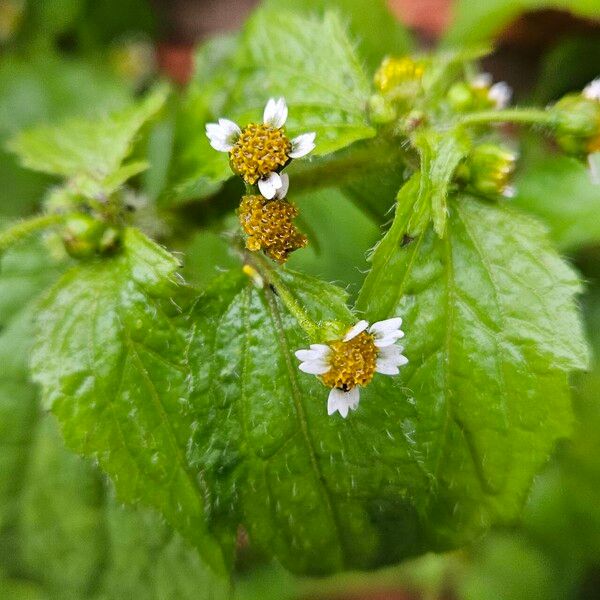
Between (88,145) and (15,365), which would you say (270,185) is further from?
(15,365)

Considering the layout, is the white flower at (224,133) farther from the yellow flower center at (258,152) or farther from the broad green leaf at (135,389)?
the broad green leaf at (135,389)

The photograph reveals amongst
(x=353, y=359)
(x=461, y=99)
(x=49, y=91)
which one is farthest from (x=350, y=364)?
(x=49, y=91)

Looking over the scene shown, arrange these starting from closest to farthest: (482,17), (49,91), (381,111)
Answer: (381,111) → (482,17) → (49,91)

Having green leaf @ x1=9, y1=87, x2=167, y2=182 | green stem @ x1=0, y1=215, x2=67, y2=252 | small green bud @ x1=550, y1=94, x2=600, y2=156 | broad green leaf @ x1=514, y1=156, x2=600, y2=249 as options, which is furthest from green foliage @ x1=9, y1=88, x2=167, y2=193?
broad green leaf @ x1=514, y1=156, x2=600, y2=249

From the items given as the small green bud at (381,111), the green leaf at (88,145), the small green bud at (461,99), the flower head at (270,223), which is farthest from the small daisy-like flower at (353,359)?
the green leaf at (88,145)

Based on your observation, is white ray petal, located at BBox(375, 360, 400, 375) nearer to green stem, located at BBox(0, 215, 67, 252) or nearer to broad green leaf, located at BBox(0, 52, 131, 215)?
green stem, located at BBox(0, 215, 67, 252)

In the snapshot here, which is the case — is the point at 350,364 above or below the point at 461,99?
below
